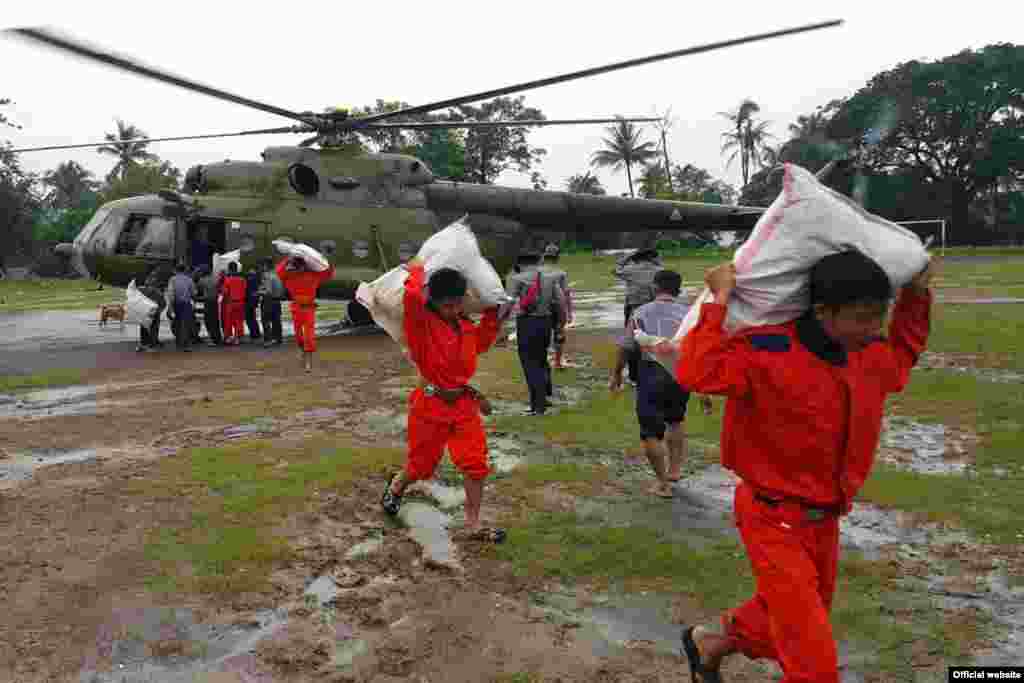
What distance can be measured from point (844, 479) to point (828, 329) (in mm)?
542

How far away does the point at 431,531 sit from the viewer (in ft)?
18.1

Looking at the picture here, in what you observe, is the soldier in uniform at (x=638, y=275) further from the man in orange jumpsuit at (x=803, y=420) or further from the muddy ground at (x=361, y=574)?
the man in orange jumpsuit at (x=803, y=420)

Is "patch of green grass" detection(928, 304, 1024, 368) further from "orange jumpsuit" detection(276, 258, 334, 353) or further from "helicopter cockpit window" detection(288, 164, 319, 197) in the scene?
"helicopter cockpit window" detection(288, 164, 319, 197)

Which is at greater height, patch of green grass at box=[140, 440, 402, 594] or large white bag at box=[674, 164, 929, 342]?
large white bag at box=[674, 164, 929, 342]

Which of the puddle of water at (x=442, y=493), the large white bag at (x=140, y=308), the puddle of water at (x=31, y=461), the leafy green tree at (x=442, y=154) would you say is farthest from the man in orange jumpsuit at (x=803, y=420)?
the leafy green tree at (x=442, y=154)

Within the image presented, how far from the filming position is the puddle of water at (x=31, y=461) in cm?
680

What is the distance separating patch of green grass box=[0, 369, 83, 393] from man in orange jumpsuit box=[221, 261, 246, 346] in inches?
132

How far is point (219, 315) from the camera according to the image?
15.6 meters

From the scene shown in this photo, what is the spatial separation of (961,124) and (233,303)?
4828 cm

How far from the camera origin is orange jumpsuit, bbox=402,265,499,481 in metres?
4.96

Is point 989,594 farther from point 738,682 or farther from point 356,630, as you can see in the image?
point 356,630

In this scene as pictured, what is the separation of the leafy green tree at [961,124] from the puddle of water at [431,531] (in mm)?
48605

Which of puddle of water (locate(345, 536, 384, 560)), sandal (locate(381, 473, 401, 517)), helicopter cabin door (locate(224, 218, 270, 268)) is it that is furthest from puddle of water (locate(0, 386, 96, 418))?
puddle of water (locate(345, 536, 384, 560))

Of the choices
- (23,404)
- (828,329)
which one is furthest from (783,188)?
(23,404)
